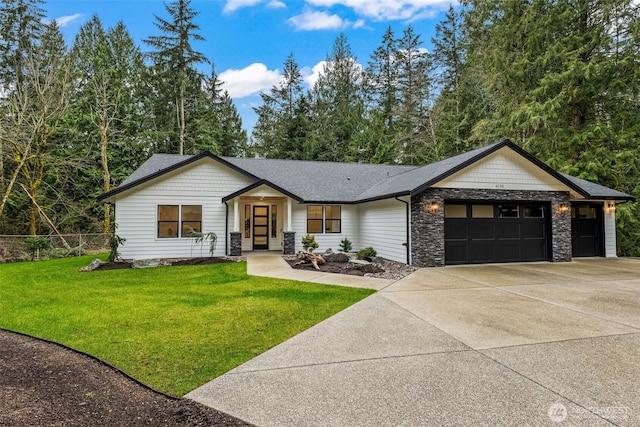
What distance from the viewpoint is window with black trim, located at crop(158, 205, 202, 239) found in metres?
12.5

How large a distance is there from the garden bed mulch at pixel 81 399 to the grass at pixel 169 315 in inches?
7.3

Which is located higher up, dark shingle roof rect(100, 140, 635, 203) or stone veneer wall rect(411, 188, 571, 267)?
dark shingle roof rect(100, 140, 635, 203)

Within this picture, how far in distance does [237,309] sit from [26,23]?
2400 centimetres

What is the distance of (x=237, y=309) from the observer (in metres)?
5.69

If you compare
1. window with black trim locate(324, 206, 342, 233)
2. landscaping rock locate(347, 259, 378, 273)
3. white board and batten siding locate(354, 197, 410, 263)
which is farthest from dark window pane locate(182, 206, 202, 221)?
white board and batten siding locate(354, 197, 410, 263)

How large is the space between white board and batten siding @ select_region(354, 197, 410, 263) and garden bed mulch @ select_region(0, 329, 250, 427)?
30.3 feet

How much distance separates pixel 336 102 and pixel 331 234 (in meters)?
18.2

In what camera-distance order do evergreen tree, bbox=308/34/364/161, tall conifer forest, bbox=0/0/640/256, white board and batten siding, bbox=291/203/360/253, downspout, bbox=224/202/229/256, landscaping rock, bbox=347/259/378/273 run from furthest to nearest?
evergreen tree, bbox=308/34/364/161, tall conifer forest, bbox=0/0/640/256, white board and batten siding, bbox=291/203/360/253, downspout, bbox=224/202/229/256, landscaping rock, bbox=347/259/378/273

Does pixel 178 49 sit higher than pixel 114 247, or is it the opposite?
pixel 178 49

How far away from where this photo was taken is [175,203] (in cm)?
1256

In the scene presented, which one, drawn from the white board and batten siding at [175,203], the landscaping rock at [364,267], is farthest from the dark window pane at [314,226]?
the landscaping rock at [364,267]

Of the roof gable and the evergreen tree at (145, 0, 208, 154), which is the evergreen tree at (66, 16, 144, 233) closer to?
the evergreen tree at (145, 0, 208, 154)

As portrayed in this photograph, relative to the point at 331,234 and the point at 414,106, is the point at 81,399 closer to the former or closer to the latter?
the point at 331,234

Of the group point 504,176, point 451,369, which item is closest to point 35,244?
point 451,369
